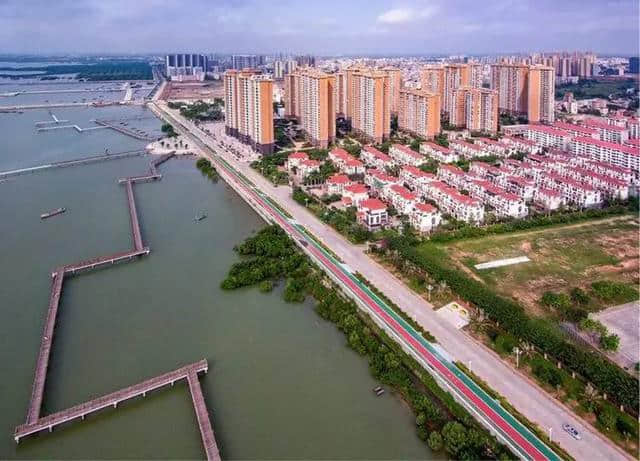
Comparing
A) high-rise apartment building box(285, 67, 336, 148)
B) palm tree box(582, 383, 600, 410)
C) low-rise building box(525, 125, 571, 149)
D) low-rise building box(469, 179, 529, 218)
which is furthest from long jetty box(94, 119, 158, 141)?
palm tree box(582, 383, 600, 410)

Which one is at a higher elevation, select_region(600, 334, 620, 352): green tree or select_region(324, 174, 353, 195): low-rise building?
select_region(324, 174, 353, 195): low-rise building

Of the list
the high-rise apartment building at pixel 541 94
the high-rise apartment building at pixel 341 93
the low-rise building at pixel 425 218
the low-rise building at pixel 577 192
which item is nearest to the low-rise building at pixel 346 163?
the low-rise building at pixel 425 218

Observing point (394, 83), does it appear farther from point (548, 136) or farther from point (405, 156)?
point (405, 156)

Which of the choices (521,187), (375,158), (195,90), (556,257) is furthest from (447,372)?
(195,90)

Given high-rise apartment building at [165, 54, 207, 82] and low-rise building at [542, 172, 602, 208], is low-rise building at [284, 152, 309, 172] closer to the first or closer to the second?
low-rise building at [542, 172, 602, 208]

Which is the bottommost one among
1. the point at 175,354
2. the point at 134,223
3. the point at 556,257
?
the point at 175,354

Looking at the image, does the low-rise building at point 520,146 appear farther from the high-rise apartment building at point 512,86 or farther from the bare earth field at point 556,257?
the high-rise apartment building at point 512,86
